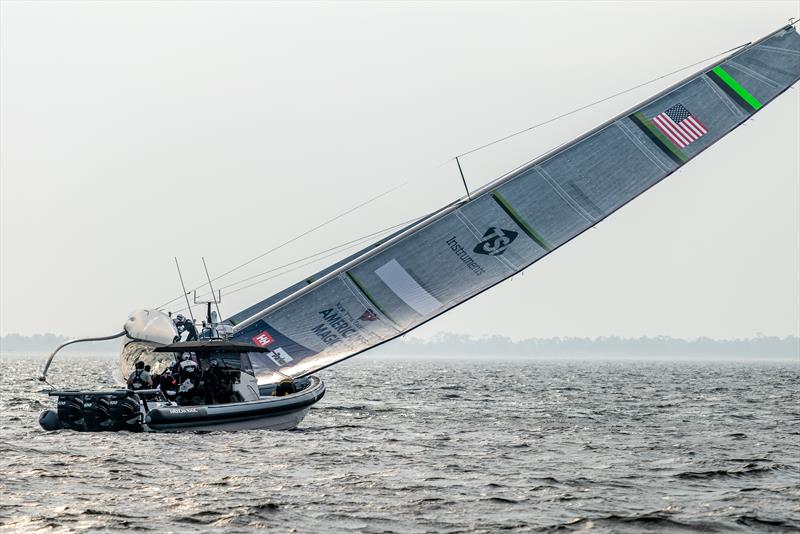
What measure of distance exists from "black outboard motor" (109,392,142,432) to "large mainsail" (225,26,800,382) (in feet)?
9.83

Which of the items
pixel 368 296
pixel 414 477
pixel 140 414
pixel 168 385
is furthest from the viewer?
pixel 368 296

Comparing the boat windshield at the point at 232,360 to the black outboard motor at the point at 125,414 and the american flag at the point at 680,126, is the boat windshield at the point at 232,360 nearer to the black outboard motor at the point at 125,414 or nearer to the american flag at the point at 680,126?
the black outboard motor at the point at 125,414

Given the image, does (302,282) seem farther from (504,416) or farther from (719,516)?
(719,516)

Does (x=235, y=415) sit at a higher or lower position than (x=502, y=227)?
lower

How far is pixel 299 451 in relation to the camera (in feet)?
64.6

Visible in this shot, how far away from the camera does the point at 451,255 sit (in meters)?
23.1

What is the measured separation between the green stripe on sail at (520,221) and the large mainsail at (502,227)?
22mm

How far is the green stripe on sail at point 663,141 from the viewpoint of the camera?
2448 centimetres

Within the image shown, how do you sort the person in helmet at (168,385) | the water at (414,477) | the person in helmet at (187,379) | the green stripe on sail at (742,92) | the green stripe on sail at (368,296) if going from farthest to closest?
the green stripe on sail at (742,92) → the green stripe on sail at (368,296) → the person in helmet at (168,385) → the person in helmet at (187,379) → the water at (414,477)

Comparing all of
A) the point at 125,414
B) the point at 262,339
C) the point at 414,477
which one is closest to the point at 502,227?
A: the point at 262,339

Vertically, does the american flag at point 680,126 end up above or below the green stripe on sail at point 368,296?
above

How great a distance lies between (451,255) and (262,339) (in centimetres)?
452

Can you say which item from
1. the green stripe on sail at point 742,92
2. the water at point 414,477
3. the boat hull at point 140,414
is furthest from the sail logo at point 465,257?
the green stripe on sail at point 742,92

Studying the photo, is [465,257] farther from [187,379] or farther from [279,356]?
[187,379]
